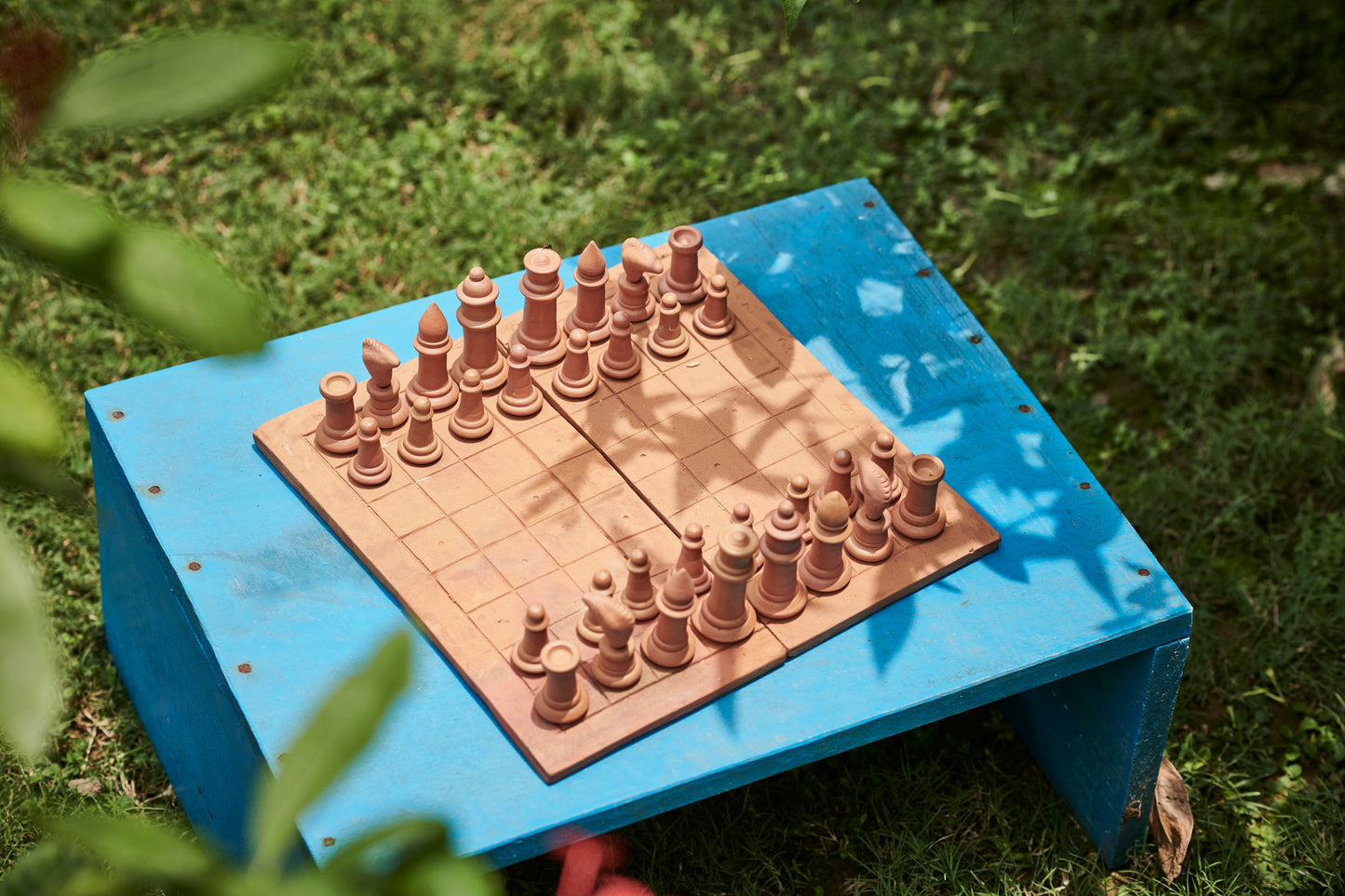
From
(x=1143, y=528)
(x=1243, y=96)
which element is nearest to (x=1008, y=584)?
(x=1143, y=528)

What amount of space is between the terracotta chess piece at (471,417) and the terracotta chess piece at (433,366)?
0.04m

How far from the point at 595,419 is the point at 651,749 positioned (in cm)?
71

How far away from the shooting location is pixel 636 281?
2805 mm

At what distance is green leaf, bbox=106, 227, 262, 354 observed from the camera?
0.55 m

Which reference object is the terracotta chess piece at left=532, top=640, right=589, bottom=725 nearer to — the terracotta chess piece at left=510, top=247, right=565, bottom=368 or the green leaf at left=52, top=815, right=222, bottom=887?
the terracotta chess piece at left=510, top=247, right=565, bottom=368

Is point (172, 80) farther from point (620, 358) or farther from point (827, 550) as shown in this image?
point (620, 358)

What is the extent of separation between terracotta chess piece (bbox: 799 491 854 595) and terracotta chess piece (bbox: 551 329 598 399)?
0.53 metres

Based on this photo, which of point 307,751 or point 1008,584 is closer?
point 307,751

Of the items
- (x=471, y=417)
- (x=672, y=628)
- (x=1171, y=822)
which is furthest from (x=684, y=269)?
(x=1171, y=822)

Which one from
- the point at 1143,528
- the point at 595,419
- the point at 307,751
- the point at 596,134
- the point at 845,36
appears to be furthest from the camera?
the point at 845,36

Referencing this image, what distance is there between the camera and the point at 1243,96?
4727 millimetres

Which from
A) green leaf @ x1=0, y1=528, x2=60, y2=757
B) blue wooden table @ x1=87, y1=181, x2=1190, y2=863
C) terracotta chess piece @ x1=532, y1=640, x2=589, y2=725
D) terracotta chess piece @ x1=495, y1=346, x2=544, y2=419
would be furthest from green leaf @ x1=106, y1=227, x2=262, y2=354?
terracotta chess piece @ x1=495, y1=346, x2=544, y2=419

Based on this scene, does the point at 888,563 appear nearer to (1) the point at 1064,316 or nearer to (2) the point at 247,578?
(2) the point at 247,578

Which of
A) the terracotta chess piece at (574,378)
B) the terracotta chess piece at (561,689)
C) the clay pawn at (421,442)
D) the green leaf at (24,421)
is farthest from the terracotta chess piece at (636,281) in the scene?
the green leaf at (24,421)
